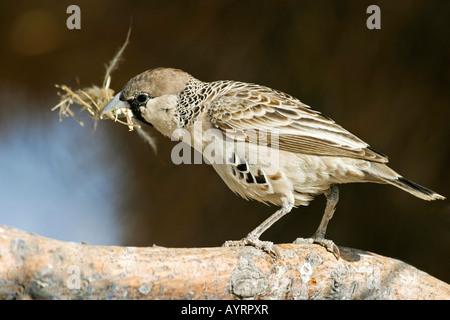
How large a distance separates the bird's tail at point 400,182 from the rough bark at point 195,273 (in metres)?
0.46

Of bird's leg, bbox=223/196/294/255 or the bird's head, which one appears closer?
bird's leg, bbox=223/196/294/255

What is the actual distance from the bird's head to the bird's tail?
1184mm

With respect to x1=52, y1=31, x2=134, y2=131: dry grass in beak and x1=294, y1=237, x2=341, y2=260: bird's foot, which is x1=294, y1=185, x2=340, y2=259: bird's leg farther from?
x1=52, y1=31, x2=134, y2=131: dry grass in beak

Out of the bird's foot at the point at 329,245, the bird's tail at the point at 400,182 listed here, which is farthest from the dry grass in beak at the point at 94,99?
the bird's tail at the point at 400,182

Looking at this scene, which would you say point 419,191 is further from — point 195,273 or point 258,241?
point 195,273

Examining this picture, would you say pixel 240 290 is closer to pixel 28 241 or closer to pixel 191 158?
pixel 28 241

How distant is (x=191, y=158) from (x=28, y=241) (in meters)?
1.78

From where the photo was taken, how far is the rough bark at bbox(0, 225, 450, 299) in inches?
91.0

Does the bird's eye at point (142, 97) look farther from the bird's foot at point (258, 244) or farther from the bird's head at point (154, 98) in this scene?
the bird's foot at point (258, 244)

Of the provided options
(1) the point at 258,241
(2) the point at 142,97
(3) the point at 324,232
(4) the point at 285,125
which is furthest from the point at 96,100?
(3) the point at 324,232

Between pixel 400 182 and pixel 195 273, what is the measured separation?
1.18 metres

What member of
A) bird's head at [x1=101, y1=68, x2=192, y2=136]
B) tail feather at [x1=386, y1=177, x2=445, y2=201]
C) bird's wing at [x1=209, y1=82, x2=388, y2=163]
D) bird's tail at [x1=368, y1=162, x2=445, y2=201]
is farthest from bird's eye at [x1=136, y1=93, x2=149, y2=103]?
tail feather at [x1=386, y1=177, x2=445, y2=201]

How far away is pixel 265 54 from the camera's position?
4254 millimetres

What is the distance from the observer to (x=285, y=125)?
10.5ft
